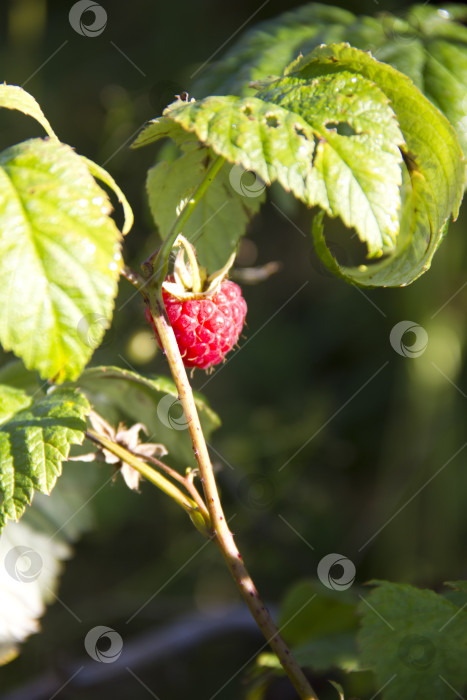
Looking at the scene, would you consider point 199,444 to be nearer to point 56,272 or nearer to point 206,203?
point 56,272

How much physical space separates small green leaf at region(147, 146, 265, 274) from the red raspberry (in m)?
0.05

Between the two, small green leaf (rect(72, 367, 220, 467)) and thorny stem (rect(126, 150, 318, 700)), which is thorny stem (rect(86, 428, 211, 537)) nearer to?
thorny stem (rect(126, 150, 318, 700))

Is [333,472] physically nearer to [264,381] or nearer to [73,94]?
[264,381]

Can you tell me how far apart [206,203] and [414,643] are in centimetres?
53

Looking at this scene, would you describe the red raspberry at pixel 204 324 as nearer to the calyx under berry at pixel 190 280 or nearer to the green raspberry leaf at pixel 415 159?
the calyx under berry at pixel 190 280

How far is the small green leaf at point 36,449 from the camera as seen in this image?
62 cm

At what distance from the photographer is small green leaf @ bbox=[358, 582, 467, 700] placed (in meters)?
0.70

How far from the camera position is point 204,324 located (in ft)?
2.38

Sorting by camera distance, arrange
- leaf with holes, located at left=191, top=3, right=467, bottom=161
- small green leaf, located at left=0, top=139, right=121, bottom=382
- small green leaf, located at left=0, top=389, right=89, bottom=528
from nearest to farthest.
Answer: small green leaf, located at left=0, top=139, right=121, bottom=382
small green leaf, located at left=0, top=389, right=89, bottom=528
leaf with holes, located at left=191, top=3, right=467, bottom=161

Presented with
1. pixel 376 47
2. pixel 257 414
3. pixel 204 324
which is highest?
pixel 376 47

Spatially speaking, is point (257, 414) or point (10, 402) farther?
point (257, 414)

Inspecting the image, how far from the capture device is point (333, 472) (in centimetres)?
170

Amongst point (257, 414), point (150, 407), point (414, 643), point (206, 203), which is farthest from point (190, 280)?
point (257, 414)

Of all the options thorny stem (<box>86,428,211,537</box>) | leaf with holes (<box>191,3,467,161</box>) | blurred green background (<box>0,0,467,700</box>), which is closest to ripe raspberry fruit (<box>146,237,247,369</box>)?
thorny stem (<box>86,428,211,537</box>)
